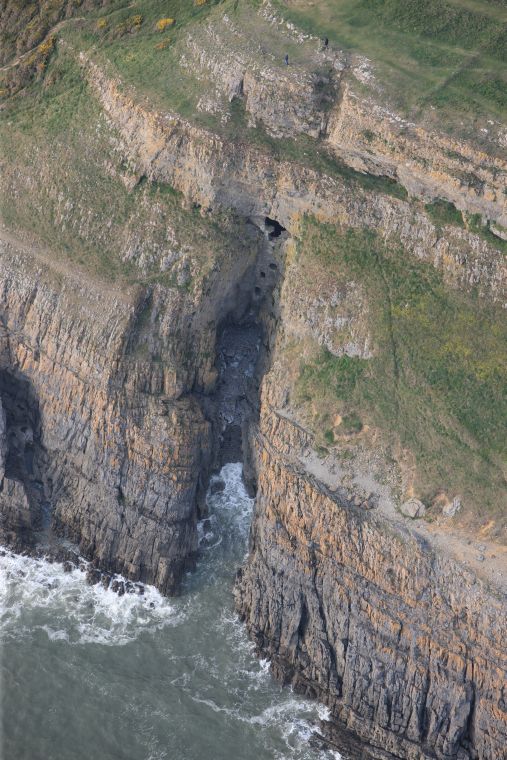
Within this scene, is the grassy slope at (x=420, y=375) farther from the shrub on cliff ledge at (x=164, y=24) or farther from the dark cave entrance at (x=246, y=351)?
the shrub on cliff ledge at (x=164, y=24)

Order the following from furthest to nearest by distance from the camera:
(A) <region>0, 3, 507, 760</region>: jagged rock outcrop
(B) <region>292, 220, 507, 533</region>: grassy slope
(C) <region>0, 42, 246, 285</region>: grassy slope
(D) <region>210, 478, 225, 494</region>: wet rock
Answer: (D) <region>210, 478, 225, 494</region>: wet rock < (C) <region>0, 42, 246, 285</region>: grassy slope < (B) <region>292, 220, 507, 533</region>: grassy slope < (A) <region>0, 3, 507, 760</region>: jagged rock outcrop

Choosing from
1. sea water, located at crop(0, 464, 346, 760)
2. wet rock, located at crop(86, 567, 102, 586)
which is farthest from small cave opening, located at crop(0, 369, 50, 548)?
wet rock, located at crop(86, 567, 102, 586)

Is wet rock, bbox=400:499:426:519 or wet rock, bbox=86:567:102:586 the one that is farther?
wet rock, bbox=86:567:102:586

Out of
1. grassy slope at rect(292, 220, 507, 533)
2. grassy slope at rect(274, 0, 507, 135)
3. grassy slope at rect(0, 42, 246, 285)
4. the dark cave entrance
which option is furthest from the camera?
the dark cave entrance

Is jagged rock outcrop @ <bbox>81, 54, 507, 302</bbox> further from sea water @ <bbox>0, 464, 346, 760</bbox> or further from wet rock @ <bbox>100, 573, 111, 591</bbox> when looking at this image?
wet rock @ <bbox>100, 573, 111, 591</bbox>

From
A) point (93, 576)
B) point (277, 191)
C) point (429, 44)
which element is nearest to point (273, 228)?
point (277, 191)

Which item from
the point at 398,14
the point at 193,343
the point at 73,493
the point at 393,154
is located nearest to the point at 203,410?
the point at 193,343

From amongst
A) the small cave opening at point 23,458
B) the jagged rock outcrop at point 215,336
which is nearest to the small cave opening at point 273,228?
the jagged rock outcrop at point 215,336
